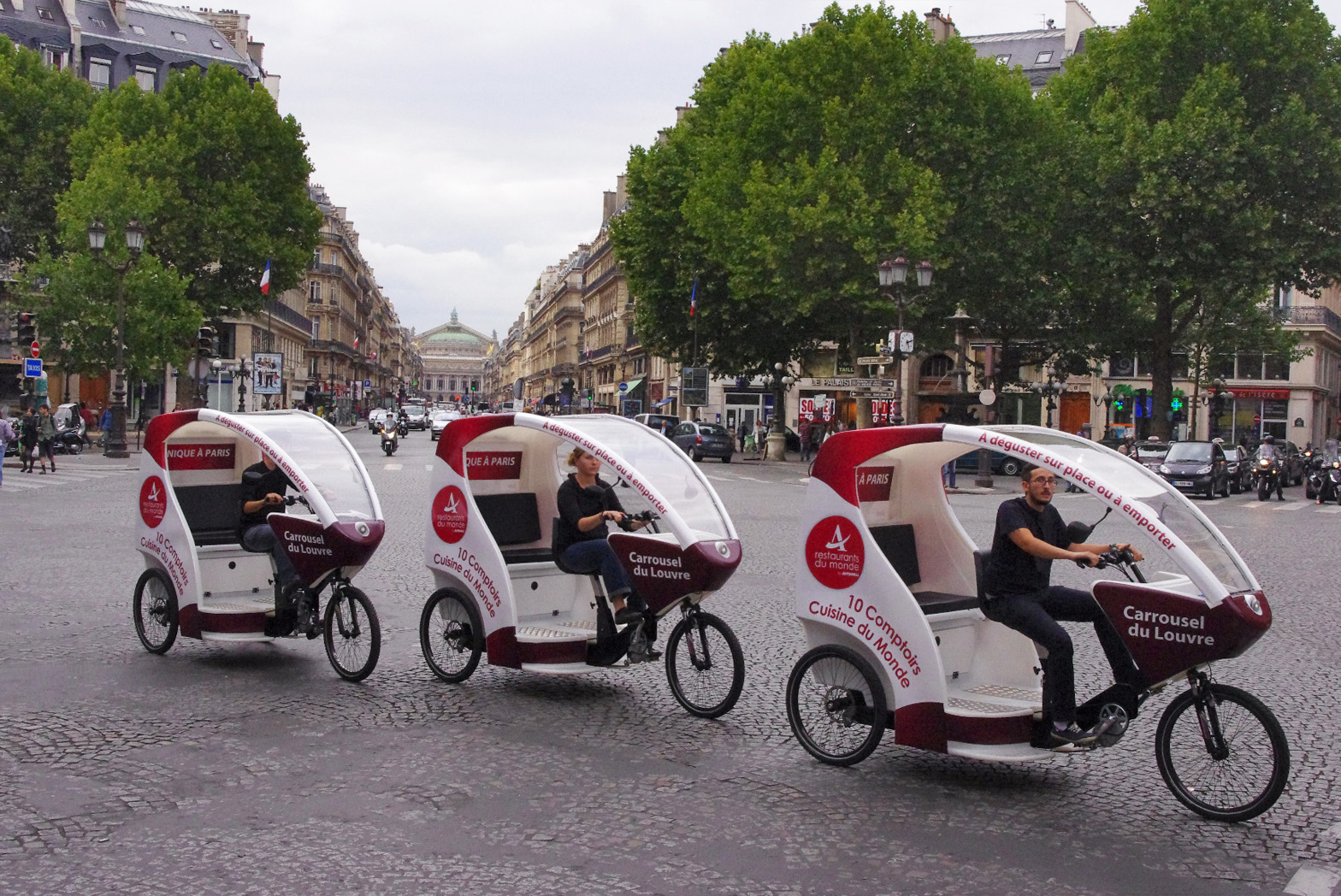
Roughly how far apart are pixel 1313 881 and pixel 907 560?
2.49 metres

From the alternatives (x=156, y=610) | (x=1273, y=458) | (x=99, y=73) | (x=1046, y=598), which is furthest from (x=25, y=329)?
(x=99, y=73)

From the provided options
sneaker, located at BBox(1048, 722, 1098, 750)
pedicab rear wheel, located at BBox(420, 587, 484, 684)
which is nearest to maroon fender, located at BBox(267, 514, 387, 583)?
pedicab rear wheel, located at BBox(420, 587, 484, 684)

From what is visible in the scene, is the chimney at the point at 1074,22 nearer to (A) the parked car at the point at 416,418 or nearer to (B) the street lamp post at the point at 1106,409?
(B) the street lamp post at the point at 1106,409

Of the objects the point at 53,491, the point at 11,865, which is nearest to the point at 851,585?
the point at 11,865

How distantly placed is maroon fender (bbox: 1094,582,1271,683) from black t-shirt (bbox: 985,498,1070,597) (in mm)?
380

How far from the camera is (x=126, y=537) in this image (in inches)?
661

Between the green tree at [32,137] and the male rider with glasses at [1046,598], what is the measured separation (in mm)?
49539

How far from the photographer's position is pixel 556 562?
8.25m

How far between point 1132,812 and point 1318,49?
36645 millimetres

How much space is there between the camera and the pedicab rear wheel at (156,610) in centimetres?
→ 917

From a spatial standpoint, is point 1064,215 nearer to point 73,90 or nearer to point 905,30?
point 905,30

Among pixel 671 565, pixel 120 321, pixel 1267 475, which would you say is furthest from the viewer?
pixel 120 321

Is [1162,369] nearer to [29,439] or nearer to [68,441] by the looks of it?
[29,439]

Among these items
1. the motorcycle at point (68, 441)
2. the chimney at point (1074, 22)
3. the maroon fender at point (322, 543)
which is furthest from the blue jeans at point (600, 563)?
the chimney at point (1074, 22)
